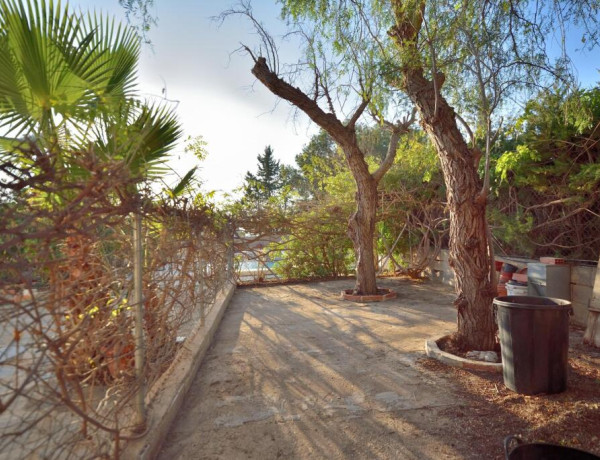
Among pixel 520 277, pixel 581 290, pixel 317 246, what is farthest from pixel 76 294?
pixel 317 246

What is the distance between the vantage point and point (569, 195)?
725cm

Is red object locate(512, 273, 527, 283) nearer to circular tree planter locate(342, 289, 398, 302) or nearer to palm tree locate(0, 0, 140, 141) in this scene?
circular tree planter locate(342, 289, 398, 302)

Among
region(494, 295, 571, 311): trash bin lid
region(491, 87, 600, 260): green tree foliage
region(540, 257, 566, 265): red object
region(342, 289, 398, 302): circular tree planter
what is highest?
region(491, 87, 600, 260): green tree foliage

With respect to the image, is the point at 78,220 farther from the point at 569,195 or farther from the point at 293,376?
the point at 569,195

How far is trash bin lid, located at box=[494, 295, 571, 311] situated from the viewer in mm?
3961

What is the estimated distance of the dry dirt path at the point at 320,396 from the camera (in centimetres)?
320

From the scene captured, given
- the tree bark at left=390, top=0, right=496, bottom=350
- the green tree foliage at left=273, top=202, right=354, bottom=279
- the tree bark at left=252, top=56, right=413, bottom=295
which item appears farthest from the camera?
the green tree foliage at left=273, top=202, right=354, bottom=279

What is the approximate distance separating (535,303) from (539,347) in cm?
64

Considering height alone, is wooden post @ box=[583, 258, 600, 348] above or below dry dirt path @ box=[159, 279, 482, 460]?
above

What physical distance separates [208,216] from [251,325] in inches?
A: 116

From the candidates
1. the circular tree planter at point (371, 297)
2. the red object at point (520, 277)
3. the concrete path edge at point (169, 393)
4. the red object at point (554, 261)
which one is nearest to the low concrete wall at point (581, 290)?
the red object at point (554, 261)

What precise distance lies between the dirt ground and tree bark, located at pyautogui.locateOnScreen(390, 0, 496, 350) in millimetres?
749

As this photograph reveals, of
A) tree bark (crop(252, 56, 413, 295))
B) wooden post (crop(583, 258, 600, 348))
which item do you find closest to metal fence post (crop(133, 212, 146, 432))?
wooden post (crop(583, 258, 600, 348))

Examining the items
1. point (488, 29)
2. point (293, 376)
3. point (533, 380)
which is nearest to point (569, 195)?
point (488, 29)
